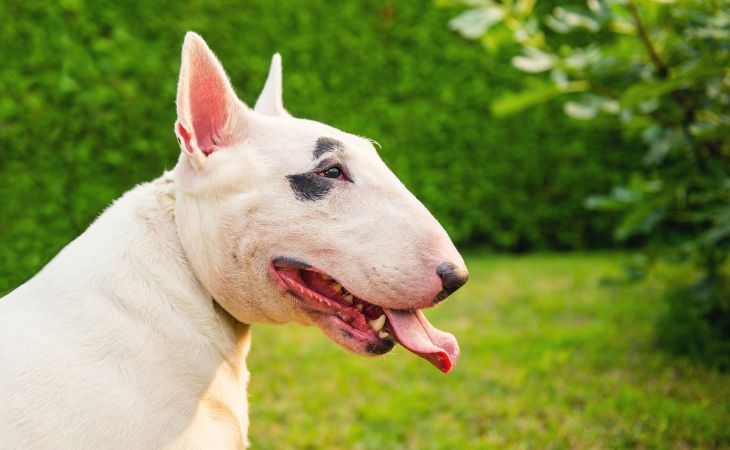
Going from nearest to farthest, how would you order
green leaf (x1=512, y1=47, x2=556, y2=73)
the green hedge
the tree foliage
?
the tree foliage
green leaf (x1=512, y1=47, x2=556, y2=73)
the green hedge

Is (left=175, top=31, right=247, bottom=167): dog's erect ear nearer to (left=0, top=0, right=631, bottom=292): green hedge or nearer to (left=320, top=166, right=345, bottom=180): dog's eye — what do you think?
(left=320, top=166, right=345, bottom=180): dog's eye

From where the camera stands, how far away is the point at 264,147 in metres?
2.05

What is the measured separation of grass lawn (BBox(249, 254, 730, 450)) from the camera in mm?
3748

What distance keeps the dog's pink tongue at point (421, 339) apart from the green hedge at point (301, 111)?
3231 millimetres

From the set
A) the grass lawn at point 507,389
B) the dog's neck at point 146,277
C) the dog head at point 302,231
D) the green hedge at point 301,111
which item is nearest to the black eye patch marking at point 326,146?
the dog head at point 302,231

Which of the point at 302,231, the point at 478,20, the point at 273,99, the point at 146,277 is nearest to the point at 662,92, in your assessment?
the point at 478,20

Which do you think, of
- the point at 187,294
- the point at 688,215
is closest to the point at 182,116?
the point at 187,294

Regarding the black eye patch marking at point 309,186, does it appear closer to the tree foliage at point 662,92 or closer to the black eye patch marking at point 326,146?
the black eye patch marking at point 326,146

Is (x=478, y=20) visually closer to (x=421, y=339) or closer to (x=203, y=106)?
(x=203, y=106)

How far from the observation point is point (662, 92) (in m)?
3.91

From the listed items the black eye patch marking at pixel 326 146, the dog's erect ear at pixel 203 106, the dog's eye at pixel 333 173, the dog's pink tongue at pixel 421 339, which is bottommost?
the dog's pink tongue at pixel 421 339

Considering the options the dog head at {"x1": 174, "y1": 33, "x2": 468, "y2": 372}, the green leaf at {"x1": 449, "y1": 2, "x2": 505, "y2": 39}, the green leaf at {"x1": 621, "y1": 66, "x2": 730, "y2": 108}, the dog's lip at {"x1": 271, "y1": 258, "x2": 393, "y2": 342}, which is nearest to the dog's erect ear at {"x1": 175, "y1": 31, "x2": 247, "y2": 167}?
the dog head at {"x1": 174, "y1": 33, "x2": 468, "y2": 372}

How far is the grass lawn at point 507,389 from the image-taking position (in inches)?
148

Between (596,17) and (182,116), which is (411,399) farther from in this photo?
(182,116)
